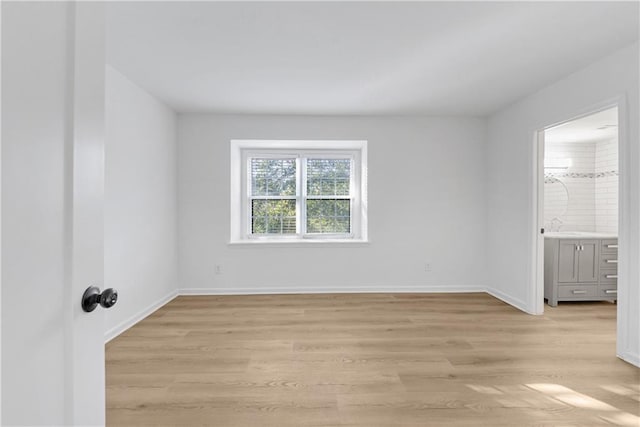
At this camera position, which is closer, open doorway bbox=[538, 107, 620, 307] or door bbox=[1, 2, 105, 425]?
Answer: door bbox=[1, 2, 105, 425]

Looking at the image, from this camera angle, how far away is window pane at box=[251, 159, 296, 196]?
4.62 metres

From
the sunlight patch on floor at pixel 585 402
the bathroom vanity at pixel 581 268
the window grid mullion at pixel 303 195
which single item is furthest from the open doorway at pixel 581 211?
the window grid mullion at pixel 303 195

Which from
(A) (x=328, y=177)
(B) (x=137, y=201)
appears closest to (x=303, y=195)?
(A) (x=328, y=177)

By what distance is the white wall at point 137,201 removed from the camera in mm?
2762

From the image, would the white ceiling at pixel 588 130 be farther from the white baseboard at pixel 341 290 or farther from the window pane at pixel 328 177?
the window pane at pixel 328 177

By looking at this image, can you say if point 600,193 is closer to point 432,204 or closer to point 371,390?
point 432,204

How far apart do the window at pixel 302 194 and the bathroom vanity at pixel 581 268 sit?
2378mm

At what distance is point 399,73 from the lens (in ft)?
9.41

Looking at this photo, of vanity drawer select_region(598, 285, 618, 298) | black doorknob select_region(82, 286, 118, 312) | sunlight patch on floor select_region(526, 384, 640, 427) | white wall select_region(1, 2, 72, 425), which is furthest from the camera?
vanity drawer select_region(598, 285, 618, 298)

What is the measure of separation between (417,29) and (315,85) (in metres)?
1.20

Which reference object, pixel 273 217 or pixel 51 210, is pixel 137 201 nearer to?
pixel 273 217

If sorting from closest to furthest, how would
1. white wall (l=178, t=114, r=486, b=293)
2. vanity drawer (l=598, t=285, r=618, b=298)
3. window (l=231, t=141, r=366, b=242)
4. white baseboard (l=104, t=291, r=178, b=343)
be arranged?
white baseboard (l=104, t=291, r=178, b=343) → vanity drawer (l=598, t=285, r=618, b=298) → white wall (l=178, t=114, r=486, b=293) → window (l=231, t=141, r=366, b=242)

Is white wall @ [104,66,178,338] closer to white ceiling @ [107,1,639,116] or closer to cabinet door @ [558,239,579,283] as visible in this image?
white ceiling @ [107,1,639,116]

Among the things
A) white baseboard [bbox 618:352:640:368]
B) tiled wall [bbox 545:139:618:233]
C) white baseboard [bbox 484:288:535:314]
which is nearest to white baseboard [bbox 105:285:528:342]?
white baseboard [bbox 484:288:535:314]
